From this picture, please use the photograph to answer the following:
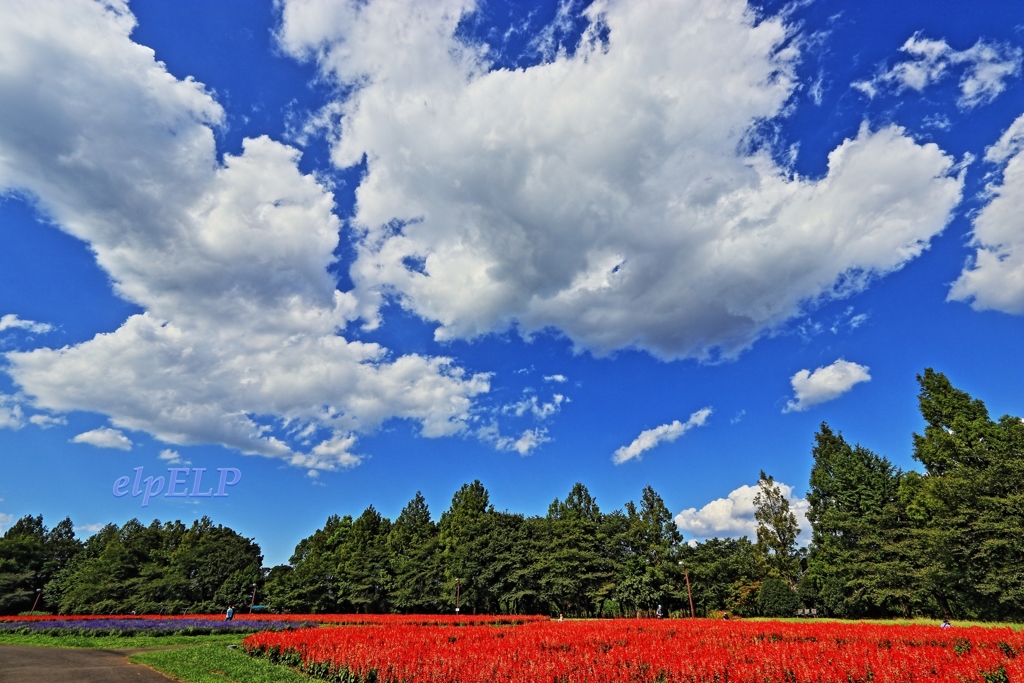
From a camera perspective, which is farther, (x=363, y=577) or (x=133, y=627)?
(x=363, y=577)

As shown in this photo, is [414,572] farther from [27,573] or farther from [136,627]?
[27,573]

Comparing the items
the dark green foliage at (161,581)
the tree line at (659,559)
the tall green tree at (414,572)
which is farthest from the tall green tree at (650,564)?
the dark green foliage at (161,581)

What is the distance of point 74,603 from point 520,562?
45.5 meters

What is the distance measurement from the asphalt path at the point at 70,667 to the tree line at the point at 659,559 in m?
26.6

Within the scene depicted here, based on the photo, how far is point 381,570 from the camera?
45.6 m

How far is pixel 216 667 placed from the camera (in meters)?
14.7

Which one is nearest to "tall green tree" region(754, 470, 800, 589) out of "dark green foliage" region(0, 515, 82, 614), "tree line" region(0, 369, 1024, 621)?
"tree line" region(0, 369, 1024, 621)

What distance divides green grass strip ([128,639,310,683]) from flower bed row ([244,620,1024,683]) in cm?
94

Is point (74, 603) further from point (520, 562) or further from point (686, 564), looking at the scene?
point (686, 564)

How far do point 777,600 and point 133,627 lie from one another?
46275mm

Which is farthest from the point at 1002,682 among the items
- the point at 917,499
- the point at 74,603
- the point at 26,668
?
the point at 74,603

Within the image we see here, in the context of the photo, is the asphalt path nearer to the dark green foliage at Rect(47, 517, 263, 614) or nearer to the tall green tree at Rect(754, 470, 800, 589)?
the dark green foliage at Rect(47, 517, 263, 614)

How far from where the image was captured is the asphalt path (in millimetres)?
13138

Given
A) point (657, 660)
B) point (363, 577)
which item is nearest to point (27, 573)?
point (363, 577)
